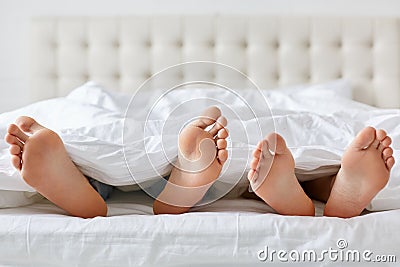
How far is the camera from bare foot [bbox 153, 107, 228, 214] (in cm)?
126

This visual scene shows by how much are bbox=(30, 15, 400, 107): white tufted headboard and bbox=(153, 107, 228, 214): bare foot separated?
4.21 ft

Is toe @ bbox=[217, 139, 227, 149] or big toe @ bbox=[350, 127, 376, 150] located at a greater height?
big toe @ bbox=[350, 127, 376, 150]

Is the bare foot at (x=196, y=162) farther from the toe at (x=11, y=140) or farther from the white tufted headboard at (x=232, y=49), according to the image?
the white tufted headboard at (x=232, y=49)

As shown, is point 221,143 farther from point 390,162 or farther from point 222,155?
point 390,162

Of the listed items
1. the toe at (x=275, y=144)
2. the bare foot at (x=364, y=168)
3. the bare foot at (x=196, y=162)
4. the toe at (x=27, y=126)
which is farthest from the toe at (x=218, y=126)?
the toe at (x=27, y=126)

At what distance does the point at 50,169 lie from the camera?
50.3 inches

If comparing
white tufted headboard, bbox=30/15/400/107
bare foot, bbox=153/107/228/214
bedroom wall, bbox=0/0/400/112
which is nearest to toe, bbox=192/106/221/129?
bare foot, bbox=153/107/228/214

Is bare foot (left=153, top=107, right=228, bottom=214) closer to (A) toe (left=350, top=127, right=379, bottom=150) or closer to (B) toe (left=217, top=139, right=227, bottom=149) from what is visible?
(B) toe (left=217, top=139, right=227, bottom=149)

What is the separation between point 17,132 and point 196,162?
1.15ft

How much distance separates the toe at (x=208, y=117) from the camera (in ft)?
4.23

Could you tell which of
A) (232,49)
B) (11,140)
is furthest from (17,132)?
(232,49)

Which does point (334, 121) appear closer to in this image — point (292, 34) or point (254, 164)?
point (254, 164)

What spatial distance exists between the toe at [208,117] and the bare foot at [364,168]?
0.87 ft

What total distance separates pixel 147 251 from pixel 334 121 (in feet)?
2.51
